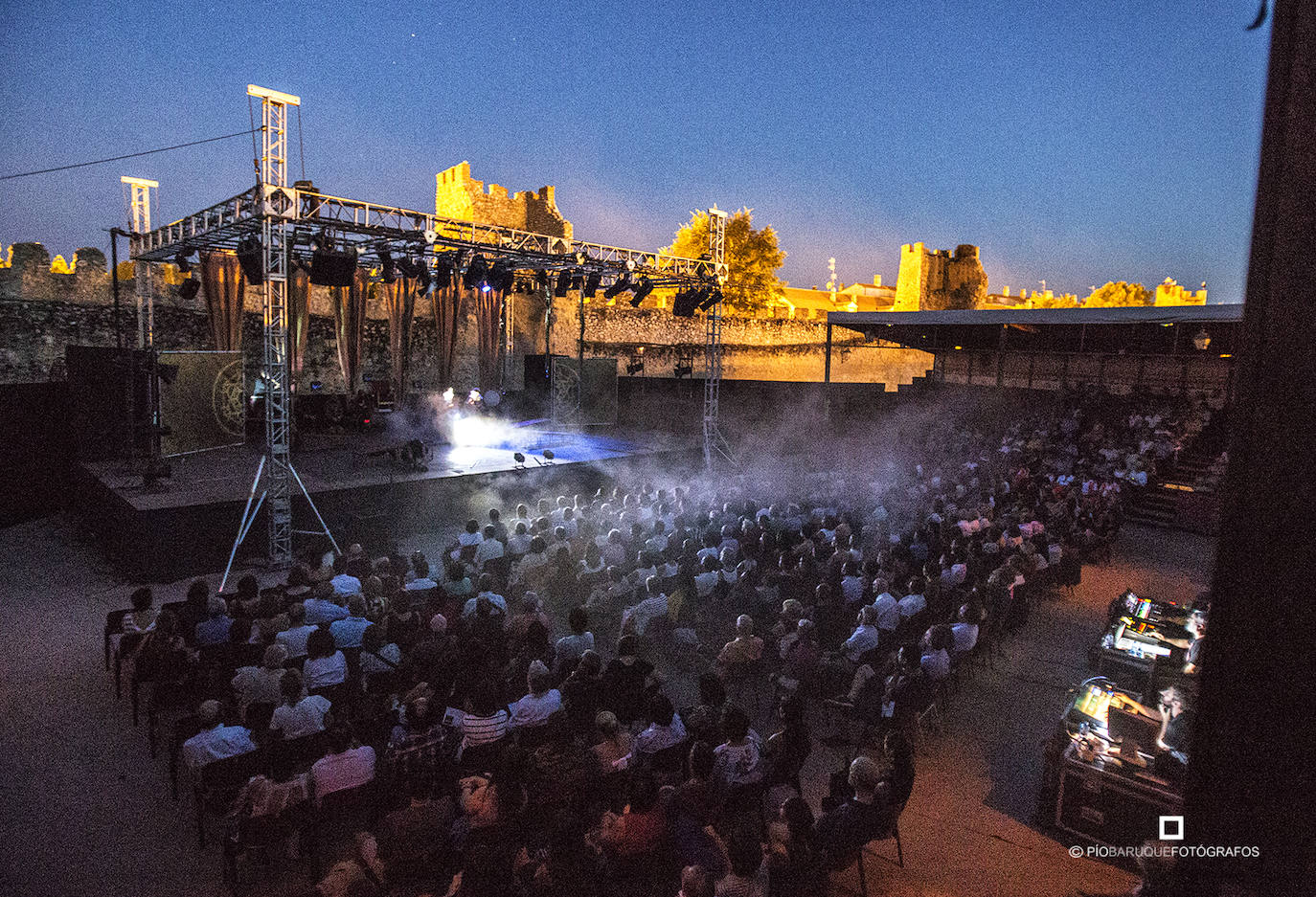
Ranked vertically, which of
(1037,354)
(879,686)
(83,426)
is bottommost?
(879,686)

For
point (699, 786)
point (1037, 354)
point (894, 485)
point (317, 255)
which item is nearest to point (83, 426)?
point (317, 255)

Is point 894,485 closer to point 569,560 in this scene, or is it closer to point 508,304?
point 569,560

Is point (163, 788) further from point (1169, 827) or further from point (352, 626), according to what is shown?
point (1169, 827)

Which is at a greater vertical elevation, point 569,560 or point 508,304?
point 508,304

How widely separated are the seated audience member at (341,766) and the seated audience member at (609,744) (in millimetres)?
1235

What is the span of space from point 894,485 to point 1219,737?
10949mm

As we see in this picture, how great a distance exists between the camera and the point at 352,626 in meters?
5.20

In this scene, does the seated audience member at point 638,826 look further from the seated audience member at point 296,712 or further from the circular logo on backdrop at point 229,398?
the circular logo on backdrop at point 229,398

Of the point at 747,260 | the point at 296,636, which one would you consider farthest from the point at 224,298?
the point at 747,260

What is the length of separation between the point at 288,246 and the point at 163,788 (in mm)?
6619

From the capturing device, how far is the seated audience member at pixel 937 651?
5.09 meters

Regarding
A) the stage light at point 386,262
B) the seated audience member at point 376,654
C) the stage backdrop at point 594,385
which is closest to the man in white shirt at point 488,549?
the seated audience member at point 376,654

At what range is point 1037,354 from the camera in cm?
2128

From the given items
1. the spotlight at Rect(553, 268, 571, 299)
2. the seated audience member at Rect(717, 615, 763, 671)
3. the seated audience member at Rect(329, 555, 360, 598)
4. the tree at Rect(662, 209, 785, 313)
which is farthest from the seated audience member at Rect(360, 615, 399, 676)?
the tree at Rect(662, 209, 785, 313)
